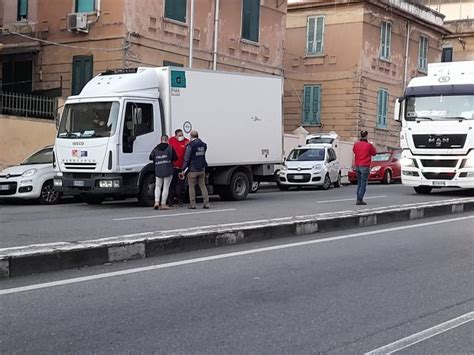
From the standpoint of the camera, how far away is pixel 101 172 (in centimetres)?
1420

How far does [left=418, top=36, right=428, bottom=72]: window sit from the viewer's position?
39.2 metres

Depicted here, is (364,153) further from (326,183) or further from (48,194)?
(326,183)

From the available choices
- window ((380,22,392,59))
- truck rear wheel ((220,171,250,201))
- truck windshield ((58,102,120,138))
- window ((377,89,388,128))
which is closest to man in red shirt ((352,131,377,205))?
truck rear wheel ((220,171,250,201))

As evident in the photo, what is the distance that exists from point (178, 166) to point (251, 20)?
51.0ft

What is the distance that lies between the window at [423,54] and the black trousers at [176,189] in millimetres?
27748

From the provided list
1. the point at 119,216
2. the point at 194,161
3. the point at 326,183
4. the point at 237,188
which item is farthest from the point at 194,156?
the point at 326,183

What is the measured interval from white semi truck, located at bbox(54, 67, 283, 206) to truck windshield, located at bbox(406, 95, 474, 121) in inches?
201

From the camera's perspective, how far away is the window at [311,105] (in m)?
35.1

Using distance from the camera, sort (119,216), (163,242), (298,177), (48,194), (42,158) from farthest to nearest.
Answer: (298,177) → (42,158) → (48,194) → (119,216) → (163,242)

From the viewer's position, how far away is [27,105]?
20781 millimetres

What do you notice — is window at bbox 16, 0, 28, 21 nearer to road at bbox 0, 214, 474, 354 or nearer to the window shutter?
the window shutter

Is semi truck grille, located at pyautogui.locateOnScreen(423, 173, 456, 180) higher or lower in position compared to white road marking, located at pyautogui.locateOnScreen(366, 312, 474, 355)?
higher

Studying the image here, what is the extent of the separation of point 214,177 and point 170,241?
787cm

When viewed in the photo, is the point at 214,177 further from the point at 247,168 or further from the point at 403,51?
the point at 403,51
